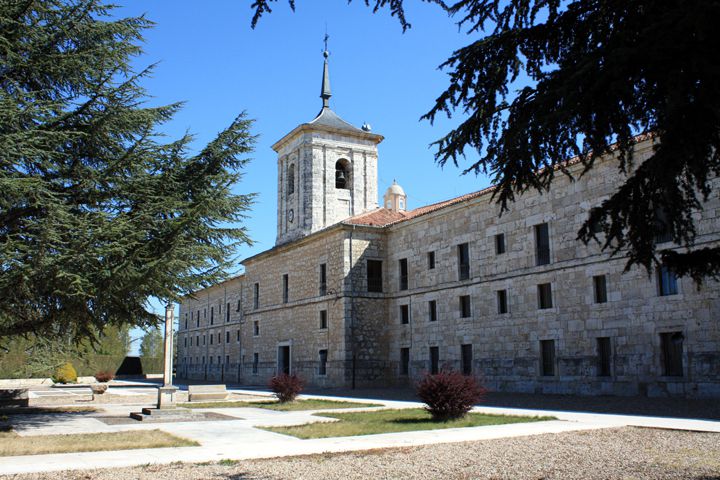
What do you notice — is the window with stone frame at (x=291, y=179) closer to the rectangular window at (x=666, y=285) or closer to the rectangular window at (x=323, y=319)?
the rectangular window at (x=323, y=319)

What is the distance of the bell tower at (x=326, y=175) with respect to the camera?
3322 cm

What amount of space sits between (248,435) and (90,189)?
5774mm

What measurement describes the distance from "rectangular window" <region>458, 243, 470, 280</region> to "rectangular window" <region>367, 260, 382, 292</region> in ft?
17.5

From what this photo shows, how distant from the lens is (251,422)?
13.1m

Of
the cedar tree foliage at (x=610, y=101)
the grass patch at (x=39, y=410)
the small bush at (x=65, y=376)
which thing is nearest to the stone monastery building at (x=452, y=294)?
the grass patch at (x=39, y=410)

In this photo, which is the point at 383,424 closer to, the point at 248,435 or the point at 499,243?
the point at 248,435

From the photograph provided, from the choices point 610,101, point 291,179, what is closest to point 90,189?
point 610,101

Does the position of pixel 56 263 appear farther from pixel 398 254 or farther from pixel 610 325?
pixel 398 254

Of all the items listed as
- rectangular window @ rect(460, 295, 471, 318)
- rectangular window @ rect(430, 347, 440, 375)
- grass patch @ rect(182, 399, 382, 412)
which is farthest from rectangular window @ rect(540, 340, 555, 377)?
grass patch @ rect(182, 399, 382, 412)

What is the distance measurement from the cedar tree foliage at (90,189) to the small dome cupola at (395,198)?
21263mm

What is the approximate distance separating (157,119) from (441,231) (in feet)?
48.8

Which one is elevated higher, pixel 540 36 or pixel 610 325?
pixel 540 36

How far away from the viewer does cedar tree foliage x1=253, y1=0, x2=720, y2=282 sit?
3.48 meters

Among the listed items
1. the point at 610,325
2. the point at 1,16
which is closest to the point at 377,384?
the point at 610,325
